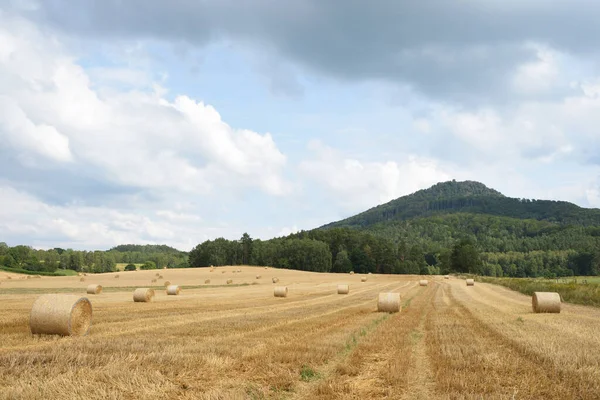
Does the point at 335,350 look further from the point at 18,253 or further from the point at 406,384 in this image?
the point at 18,253

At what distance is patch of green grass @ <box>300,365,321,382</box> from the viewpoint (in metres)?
9.21

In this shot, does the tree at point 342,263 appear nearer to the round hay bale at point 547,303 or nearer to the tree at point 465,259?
the tree at point 465,259

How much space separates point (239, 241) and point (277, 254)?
27158mm

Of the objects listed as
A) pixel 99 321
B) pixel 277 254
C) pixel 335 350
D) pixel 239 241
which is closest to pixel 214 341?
pixel 335 350

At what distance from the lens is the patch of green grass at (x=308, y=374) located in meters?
9.21

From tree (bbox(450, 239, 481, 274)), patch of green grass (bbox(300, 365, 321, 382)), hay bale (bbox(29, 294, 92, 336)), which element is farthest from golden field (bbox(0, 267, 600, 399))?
tree (bbox(450, 239, 481, 274))

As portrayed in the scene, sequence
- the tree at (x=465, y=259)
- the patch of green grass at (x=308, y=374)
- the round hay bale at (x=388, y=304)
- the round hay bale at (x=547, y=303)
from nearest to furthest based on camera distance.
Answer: the patch of green grass at (x=308, y=374)
the round hay bale at (x=388, y=304)
the round hay bale at (x=547, y=303)
the tree at (x=465, y=259)

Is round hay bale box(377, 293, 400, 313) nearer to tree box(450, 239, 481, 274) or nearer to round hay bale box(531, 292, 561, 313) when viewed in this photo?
round hay bale box(531, 292, 561, 313)

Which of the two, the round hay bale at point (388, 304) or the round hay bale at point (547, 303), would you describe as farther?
the round hay bale at point (547, 303)

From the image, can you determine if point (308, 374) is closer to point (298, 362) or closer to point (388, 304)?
point (298, 362)

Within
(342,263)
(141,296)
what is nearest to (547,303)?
(141,296)

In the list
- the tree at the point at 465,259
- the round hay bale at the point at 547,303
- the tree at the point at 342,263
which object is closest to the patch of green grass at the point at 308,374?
the round hay bale at the point at 547,303

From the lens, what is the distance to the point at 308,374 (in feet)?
31.1

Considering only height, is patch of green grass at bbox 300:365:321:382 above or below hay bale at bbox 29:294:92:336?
below
